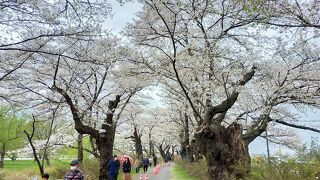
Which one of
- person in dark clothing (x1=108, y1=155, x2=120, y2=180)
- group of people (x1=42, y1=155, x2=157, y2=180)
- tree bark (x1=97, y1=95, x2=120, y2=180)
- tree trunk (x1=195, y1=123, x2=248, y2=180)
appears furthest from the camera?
tree bark (x1=97, y1=95, x2=120, y2=180)

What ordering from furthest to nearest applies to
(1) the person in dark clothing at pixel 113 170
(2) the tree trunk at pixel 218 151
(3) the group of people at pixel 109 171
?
(1) the person in dark clothing at pixel 113 170
(2) the tree trunk at pixel 218 151
(3) the group of people at pixel 109 171

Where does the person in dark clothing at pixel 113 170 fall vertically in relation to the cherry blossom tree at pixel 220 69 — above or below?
below

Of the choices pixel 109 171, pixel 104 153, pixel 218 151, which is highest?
pixel 104 153

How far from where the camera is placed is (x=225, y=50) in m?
17.1

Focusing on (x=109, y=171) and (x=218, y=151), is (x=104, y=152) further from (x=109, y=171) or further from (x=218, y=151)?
(x=218, y=151)

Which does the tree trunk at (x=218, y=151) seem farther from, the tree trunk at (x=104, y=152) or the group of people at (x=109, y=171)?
the tree trunk at (x=104, y=152)

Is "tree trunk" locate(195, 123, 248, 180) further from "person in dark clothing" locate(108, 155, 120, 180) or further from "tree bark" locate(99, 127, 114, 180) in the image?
"tree bark" locate(99, 127, 114, 180)

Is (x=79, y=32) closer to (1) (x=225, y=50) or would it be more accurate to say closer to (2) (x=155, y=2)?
(2) (x=155, y=2)

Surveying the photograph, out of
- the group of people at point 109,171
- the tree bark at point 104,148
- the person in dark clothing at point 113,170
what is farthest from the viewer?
the tree bark at point 104,148

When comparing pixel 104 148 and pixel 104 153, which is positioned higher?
pixel 104 148

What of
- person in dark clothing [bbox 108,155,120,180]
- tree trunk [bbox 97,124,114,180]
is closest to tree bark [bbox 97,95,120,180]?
tree trunk [bbox 97,124,114,180]

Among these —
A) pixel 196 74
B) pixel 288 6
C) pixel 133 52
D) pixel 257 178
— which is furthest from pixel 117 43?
pixel 288 6

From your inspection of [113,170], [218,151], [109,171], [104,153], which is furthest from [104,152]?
[218,151]

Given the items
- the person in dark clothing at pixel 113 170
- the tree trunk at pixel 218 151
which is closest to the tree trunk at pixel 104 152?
the person in dark clothing at pixel 113 170
